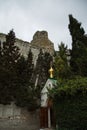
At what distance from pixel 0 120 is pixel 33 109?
281cm

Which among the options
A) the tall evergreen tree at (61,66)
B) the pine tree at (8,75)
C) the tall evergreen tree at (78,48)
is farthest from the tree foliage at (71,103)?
the pine tree at (8,75)

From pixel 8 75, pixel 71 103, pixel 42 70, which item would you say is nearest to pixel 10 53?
pixel 8 75

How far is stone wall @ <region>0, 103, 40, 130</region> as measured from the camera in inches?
890

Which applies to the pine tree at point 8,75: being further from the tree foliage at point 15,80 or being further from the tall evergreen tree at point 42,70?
the tall evergreen tree at point 42,70

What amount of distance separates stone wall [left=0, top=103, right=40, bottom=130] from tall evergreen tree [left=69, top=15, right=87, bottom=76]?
498 centimetres

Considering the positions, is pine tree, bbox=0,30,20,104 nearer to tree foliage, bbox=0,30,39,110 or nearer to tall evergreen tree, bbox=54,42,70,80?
tree foliage, bbox=0,30,39,110

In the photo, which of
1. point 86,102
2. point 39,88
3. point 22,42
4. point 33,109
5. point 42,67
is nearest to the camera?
point 86,102

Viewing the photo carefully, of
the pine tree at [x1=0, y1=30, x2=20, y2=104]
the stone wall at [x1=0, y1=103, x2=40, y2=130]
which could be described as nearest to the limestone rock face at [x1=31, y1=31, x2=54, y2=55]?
the pine tree at [x1=0, y1=30, x2=20, y2=104]

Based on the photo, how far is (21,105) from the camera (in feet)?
76.2

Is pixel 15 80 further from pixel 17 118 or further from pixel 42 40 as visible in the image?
pixel 42 40

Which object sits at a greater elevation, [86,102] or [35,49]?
[35,49]

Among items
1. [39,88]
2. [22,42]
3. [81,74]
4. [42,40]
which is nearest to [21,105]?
[39,88]

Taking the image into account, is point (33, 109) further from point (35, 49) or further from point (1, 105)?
point (35, 49)

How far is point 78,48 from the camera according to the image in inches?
918
